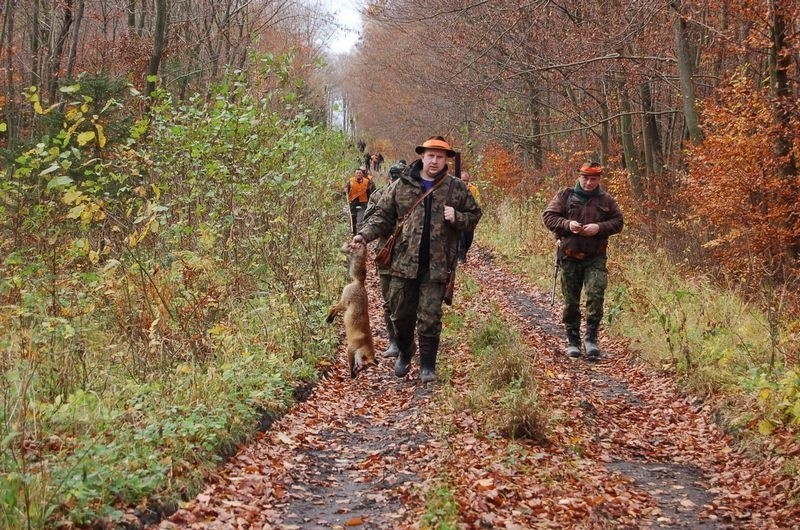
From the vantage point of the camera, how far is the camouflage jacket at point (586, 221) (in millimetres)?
9594

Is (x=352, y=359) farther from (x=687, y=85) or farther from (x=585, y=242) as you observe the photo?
(x=687, y=85)

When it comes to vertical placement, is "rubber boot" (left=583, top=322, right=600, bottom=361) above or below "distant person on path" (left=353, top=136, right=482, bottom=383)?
below

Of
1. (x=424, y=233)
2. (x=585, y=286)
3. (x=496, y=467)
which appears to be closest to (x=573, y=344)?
(x=585, y=286)

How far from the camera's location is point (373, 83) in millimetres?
52344

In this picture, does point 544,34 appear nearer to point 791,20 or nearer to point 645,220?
point 645,220

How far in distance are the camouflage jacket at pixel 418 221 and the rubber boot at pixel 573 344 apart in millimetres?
2544

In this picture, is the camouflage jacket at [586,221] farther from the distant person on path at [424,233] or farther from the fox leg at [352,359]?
the fox leg at [352,359]

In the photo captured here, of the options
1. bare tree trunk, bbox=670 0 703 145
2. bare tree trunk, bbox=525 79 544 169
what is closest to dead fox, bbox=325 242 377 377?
bare tree trunk, bbox=670 0 703 145

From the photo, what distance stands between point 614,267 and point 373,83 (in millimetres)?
40381

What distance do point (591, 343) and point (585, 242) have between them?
1257 mm

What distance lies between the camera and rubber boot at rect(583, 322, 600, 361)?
9.77 m

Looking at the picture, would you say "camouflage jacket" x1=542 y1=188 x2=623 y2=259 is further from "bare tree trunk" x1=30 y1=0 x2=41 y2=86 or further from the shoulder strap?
"bare tree trunk" x1=30 y1=0 x2=41 y2=86

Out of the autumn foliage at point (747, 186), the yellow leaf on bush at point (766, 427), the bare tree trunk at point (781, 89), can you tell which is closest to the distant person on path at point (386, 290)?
the yellow leaf on bush at point (766, 427)

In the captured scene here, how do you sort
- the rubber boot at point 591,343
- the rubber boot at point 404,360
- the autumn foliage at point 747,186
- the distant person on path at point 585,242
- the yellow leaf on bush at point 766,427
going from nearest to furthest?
the yellow leaf on bush at point 766,427 < the rubber boot at point 404,360 < the distant person on path at point 585,242 < the rubber boot at point 591,343 < the autumn foliage at point 747,186
